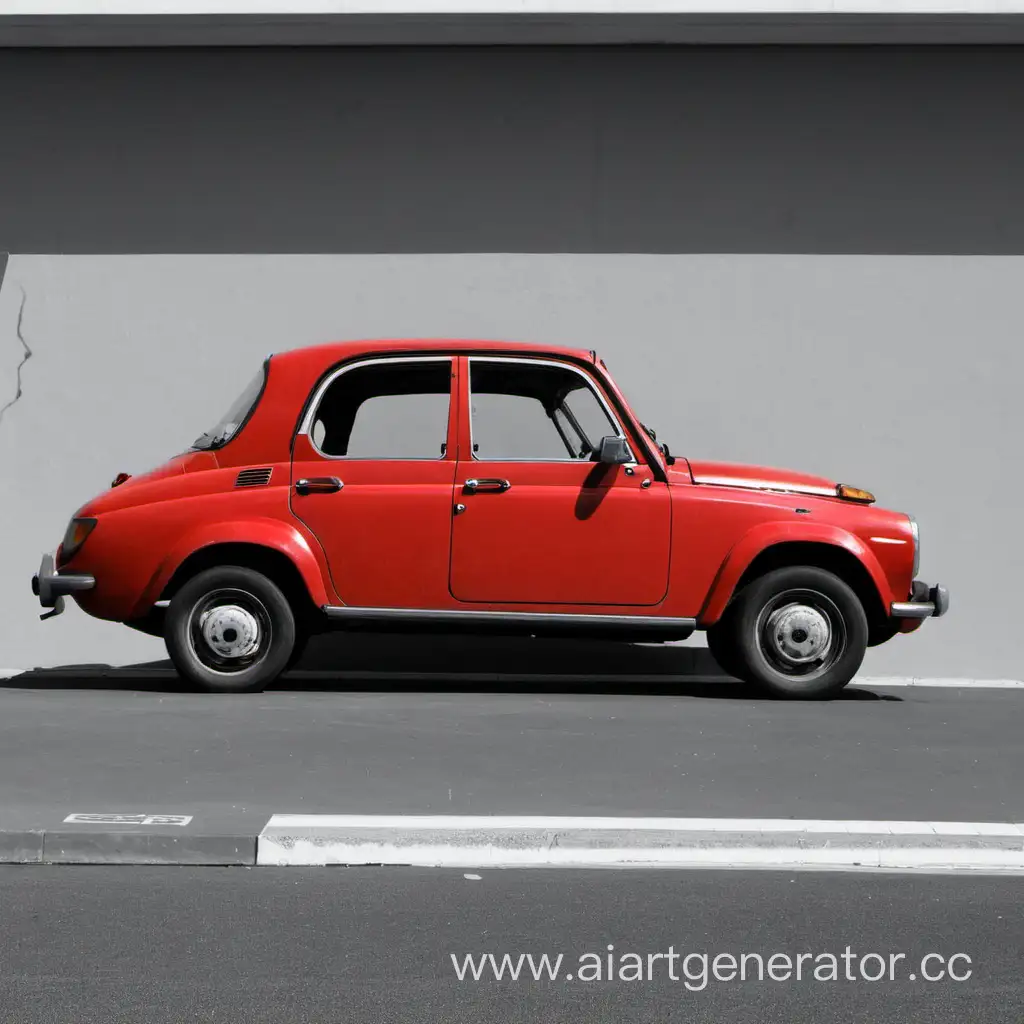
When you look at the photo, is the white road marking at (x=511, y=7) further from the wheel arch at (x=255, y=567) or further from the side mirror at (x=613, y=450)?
the wheel arch at (x=255, y=567)

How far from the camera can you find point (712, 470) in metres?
9.87

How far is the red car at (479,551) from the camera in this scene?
960 centimetres

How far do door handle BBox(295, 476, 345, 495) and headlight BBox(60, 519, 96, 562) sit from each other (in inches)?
48.5

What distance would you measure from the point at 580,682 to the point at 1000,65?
545 cm

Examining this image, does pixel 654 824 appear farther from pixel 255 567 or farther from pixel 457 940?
pixel 255 567

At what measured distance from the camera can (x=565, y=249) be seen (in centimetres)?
1204

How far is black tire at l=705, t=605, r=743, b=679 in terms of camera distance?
9750 millimetres

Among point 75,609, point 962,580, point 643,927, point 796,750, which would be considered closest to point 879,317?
point 962,580

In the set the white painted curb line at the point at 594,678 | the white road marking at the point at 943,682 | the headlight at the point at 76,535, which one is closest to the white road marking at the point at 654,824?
the headlight at the point at 76,535

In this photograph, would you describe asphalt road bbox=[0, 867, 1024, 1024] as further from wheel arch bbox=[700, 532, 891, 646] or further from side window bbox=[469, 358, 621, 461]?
side window bbox=[469, 358, 621, 461]

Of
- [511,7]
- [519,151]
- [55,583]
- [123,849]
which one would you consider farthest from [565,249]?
[123,849]

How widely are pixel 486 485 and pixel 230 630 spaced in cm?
171

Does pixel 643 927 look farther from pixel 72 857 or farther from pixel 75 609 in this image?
pixel 75 609

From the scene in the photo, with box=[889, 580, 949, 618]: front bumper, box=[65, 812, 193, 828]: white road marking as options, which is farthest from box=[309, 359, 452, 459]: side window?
box=[65, 812, 193, 828]: white road marking
